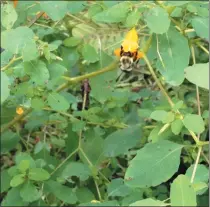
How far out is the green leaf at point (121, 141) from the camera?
1429 mm

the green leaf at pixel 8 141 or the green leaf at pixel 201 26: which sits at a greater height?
the green leaf at pixel 201 26

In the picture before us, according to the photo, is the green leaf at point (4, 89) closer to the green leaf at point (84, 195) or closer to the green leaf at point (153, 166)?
the green leaf at point (153, 166)

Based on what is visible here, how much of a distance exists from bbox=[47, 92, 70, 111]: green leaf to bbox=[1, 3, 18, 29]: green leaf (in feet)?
0.71

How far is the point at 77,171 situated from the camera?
1425mm

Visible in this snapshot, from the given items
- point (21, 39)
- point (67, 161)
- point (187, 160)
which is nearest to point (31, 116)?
point (67, 161)

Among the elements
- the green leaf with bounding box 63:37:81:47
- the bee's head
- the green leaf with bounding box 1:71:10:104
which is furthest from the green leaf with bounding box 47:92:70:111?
the green leaf with bounding box 1:71:10:104

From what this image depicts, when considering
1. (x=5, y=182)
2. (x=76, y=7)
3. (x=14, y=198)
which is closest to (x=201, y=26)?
(x=76, y=7)

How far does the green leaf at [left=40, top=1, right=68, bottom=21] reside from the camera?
129cm

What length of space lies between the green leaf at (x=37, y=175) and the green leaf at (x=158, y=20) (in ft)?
1.55

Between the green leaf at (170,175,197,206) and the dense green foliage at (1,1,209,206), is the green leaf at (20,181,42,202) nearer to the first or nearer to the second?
the dense green foliage at (1,1,209,206)

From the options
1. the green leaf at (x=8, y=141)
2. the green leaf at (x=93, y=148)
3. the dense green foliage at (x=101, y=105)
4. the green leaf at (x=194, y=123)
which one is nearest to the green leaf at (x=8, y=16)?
the dense green foliage at (x=101, y=105)

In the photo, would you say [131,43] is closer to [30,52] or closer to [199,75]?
[30,52]

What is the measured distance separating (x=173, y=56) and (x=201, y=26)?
0.08 m

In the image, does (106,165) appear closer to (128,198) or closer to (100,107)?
(100,107)
